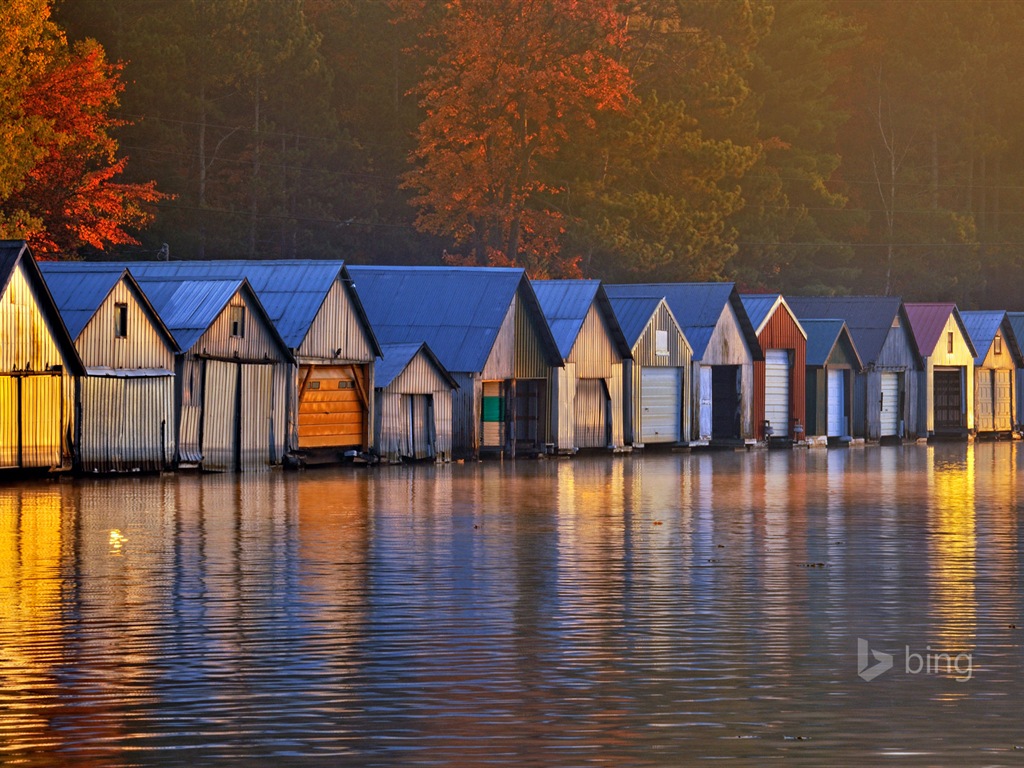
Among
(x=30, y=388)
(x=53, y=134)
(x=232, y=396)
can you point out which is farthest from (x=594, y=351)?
(x=30, y=388)

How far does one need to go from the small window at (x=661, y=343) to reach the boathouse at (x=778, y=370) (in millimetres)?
6843

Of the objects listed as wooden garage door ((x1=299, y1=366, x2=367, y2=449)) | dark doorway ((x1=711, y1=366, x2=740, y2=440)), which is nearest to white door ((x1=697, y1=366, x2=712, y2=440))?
dark doorway ((x1=711, y1=366, x2=740, y2=440))

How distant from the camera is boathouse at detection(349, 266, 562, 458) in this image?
65812 mm

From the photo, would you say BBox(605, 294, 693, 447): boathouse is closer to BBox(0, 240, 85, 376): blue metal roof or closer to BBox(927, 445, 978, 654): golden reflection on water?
BBox(927, 445, 978, 654): golden reflection on water

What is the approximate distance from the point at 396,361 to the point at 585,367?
39.4 feet

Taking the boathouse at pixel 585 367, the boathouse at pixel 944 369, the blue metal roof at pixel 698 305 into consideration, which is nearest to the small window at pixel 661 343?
the blue metal roof at pixel 698 305

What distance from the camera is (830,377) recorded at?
89.0 m

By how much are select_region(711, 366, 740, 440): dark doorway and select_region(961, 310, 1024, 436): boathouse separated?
24.9 meters

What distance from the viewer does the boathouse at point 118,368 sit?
4994 cm

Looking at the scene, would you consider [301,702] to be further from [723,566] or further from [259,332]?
[259,332]

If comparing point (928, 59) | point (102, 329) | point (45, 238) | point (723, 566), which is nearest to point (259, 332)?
point (102, 329)

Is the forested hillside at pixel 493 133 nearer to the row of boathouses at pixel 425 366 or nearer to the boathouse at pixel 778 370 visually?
the row of boathouses at pixel 425 366

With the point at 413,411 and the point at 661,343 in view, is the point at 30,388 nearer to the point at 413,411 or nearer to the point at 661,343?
the point at 413,411

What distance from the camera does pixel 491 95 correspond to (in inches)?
3848
